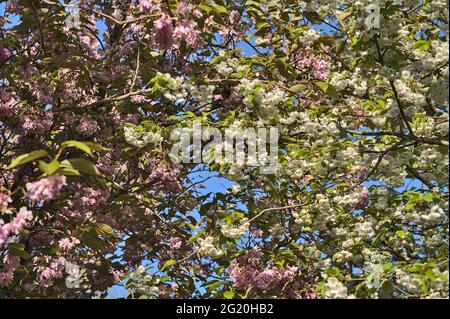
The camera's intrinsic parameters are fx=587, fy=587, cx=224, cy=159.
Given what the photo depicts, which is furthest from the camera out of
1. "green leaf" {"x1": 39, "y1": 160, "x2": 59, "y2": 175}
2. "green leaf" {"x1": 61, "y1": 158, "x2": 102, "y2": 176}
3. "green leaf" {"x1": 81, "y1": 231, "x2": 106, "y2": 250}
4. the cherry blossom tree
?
"green leaf" {"x1": 81, "y1": 231, "x2": 106, "y2": 250}

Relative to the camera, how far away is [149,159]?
571 centimetres

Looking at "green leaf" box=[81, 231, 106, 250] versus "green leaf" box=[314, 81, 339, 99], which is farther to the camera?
"green leaf" box=[314, 81, 339, 99]

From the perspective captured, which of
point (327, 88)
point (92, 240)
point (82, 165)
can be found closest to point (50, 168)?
point (82, 165)

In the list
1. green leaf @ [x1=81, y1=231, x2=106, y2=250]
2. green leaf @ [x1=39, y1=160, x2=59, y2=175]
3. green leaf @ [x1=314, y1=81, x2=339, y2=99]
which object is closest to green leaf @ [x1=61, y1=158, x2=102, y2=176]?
green leaf @ [x1=39, y1=160, x2=59, y2=175]

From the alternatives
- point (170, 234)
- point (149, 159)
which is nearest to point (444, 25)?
point (149, 159)

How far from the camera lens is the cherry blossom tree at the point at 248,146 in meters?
4.16

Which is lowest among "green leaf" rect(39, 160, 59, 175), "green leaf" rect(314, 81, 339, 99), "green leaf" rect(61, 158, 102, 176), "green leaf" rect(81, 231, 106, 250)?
"green leaf" rect(39, 160, 59, 175)

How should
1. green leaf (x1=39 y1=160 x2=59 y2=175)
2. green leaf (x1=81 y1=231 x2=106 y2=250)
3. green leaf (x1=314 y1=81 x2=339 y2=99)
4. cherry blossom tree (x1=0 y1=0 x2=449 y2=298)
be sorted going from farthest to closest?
green leaf (x1=314 y1=81 x2=339 y2=99), green leaf (x1=81 y1=231 x2=106 y2=250), cherry blossom tree (x1=0 y1=0 x2=449 y2=298), green leaf (x1=39 y1=160 x2=59 y2=175)

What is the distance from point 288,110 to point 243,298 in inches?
75.1

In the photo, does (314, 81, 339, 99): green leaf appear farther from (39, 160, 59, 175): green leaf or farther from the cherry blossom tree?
(39, 160, 59, 175): green leaf

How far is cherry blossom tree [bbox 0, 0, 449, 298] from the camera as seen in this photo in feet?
13.7
